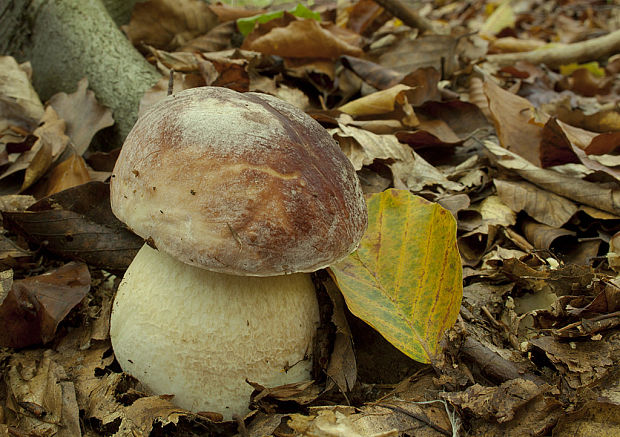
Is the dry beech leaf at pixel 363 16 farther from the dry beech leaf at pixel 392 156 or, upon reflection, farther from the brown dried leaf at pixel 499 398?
the brown dried leaf at pixel 499 398

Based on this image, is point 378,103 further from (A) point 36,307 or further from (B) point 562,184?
(A) point 36,307

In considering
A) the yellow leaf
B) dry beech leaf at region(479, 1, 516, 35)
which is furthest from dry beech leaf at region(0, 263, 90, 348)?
dry beech leaf at region(479, 1, 516, 35)

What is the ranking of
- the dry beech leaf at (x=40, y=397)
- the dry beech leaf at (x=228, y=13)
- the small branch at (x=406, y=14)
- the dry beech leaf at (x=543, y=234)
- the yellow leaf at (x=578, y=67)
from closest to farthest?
1. the dry beech leaf at (x=40, y=397)
2. the dry beech leaf at (x=543, y=234)
3. the dry beech leaf at (x=228, y=13)
4. the small branch at (x=406, y=14)
5. the yellow leaf at (x=578, y=67)

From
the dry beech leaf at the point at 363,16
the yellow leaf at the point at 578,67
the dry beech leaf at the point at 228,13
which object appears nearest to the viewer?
the dry beech leaf at the point at 228,13

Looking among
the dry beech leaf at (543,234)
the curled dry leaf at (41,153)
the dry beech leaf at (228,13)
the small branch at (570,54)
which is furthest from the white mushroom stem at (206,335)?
the small branch at (570,54)

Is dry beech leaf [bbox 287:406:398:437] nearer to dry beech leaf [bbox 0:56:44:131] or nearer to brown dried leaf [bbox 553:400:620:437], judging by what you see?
brown dried leaf [bbox 553:400:620:437]

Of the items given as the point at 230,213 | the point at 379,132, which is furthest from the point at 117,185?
the point at 379,132

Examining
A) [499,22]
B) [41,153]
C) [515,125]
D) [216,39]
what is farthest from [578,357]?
[499,22]
